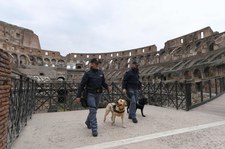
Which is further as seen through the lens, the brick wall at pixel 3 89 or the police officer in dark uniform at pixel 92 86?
the police officer in dark uniform at pixel 92 86

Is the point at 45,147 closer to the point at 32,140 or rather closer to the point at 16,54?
the point at 32,140

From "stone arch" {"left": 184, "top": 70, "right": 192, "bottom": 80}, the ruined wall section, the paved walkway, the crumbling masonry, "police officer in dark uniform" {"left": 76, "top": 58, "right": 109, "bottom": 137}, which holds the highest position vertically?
the ruined wall section

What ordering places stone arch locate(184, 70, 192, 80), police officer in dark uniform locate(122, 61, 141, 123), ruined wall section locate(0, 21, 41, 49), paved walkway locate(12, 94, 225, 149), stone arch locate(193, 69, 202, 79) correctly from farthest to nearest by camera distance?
ruined wall section locate(0, 21, 41, 49), stone arch locate(184, 70, 192, 80), stone arch locate(193, 69, 202, 79), police officer in dark uniform locate(122, 61, 141, 123), paved walkway locate(12, 94, 225, 149)

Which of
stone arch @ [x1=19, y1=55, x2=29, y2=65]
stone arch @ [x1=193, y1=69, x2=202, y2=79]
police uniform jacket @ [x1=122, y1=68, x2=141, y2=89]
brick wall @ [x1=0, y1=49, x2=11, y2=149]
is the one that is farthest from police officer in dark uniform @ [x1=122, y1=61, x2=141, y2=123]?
stone arch @ [x1=19, y1=55, x2=29, y2=65]

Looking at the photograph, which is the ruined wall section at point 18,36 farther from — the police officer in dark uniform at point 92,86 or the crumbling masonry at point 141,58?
the police officer in dark uniform at point 92,86

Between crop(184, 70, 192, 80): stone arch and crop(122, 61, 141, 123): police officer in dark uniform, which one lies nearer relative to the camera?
crop(122, 61, 141, 123): police officer in dark uniform

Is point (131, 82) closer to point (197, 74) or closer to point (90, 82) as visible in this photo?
point (90, 82)

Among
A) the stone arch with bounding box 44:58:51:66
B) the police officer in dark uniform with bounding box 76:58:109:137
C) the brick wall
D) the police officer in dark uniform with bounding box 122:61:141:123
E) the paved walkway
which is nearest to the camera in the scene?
the brick wall

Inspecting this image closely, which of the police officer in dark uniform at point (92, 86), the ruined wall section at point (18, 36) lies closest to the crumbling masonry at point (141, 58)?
the ruined wall section at point (18, 36)

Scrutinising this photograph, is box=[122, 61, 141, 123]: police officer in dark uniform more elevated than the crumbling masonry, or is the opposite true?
the crumbling masonry

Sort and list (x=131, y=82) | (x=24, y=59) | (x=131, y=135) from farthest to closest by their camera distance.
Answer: (x=24, y=59), (x=131, y=82), (x=131, y=135)

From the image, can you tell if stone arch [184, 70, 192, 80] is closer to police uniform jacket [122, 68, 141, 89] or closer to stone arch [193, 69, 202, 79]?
stone arch [193, 69, 202, 79]

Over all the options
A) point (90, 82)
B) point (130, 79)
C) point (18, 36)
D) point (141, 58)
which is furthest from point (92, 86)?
point (18, 36)

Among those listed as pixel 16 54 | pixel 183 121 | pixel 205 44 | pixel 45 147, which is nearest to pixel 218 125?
pixel 183 121
